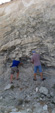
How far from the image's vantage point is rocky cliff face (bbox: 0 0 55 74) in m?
5.86

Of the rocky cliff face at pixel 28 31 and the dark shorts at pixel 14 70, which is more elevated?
the rocky cliff face at pixel 28 31

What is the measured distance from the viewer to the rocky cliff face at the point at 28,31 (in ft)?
19.2


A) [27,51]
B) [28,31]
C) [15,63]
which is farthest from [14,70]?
[28,31]

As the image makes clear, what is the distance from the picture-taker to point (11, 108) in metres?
4.47

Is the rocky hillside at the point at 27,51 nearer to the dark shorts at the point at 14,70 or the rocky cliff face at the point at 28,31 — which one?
the rocky cliff face at the point at 28,31

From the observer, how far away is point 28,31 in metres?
6.47

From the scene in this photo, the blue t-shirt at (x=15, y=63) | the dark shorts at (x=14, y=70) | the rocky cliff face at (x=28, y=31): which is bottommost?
the dark shorts at (x=14, y=70)

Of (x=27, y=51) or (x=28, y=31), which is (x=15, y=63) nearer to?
(x=27, y=51)

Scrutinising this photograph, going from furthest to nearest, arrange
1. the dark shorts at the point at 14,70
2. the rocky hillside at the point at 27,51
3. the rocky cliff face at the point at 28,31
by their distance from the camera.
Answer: the dark shorts at the point at 14,70
the rocky cliff face at the point at 28,31
the rocky hillside at the point at 27,51

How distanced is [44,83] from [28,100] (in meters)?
1.02

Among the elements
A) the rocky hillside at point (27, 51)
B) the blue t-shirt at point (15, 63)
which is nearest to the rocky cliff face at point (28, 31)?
the rocky hillside at point (27, 51)

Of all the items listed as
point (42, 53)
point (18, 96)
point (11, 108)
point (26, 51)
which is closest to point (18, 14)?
point (26, 51)

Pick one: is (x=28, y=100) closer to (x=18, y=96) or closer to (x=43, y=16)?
(x=18, y=96)

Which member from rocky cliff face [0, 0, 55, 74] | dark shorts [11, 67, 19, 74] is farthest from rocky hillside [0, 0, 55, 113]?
dark shorts [11, 67, 19, 74]
